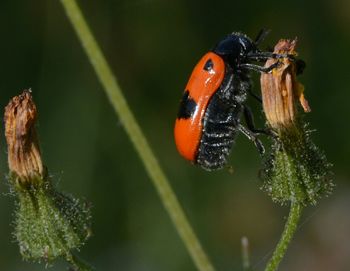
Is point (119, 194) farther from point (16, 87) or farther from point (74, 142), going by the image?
point (16, 87)

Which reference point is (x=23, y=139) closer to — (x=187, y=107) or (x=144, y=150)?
(x=144, y=150)

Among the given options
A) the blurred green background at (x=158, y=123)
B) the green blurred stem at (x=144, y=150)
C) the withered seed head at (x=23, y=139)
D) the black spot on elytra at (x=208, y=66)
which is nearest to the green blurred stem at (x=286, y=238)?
the green blurred stem at (x=144, y=150)

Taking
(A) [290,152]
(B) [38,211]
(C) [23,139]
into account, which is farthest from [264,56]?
(B) [38,211]

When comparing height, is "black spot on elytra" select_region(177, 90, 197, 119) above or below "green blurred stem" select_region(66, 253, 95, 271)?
above

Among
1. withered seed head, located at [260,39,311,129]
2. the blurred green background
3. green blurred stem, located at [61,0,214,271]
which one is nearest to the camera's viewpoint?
withered seed head, located at [260,39,311,129]

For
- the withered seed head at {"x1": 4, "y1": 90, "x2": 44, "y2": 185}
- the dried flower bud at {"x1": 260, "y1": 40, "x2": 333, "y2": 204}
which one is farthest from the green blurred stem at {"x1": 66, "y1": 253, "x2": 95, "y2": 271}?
the dried flower bud at {"x1": 260, "y1": 40, "x2": 333, "y2": 204}

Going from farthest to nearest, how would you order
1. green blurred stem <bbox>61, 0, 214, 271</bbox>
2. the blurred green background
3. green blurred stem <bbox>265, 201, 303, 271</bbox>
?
the blurred green background
green blurred stem <bbox>61, 0, 214, 271</bbox>
green blurred stem <bbox>265, 201, 303, 271</bbox>

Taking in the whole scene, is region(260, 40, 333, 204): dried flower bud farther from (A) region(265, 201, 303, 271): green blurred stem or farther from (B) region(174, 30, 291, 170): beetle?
(B) region(174, 30, 291, 170): beetle
